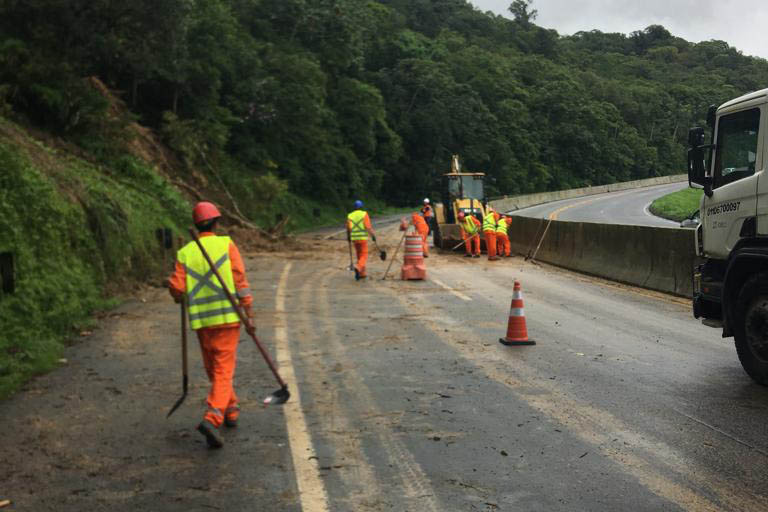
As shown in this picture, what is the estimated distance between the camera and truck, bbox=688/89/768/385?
770 cm

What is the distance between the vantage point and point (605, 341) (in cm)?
1032

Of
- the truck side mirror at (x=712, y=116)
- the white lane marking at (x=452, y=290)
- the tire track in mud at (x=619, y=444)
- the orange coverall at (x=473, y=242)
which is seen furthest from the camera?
the orange coverall at (x=473, y=242)

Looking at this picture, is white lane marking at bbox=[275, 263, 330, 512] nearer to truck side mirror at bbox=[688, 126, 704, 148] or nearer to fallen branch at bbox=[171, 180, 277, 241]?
truck side mirror at bbox=[688, 126, 704, 148]

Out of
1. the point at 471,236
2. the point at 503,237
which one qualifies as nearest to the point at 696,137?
the point at 503,237

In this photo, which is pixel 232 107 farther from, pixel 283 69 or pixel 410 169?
pixel 410 169

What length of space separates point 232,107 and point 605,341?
3813 cm

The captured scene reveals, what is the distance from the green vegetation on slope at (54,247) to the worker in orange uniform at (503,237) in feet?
33.5

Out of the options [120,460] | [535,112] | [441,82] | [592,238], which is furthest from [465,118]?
[120,460]

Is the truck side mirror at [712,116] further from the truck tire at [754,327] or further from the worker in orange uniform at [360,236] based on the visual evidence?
→ the worker in orange uniform at [360,236]

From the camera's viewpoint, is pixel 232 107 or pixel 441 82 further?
pixel 441 82

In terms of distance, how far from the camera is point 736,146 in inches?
327

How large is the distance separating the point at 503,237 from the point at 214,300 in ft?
63.8

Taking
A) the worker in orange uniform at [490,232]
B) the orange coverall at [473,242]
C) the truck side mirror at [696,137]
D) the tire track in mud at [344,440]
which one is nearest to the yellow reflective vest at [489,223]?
the worker in orange uniform at [490,232]

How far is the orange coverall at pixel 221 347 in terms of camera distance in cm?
620
